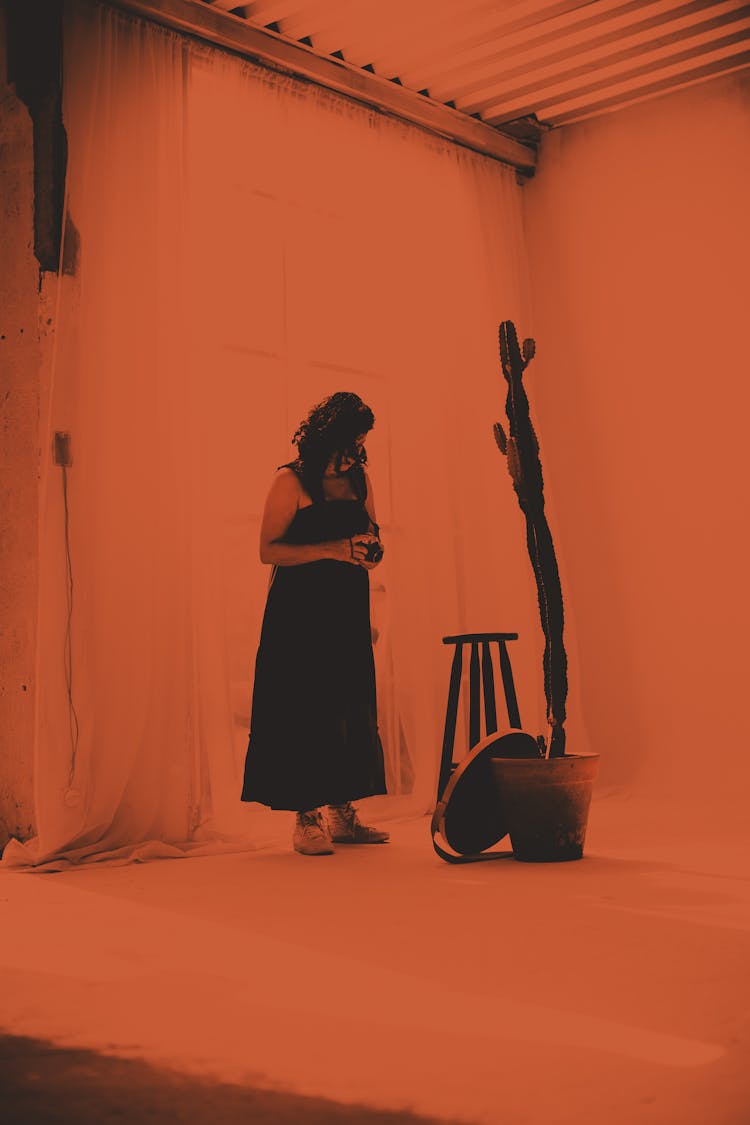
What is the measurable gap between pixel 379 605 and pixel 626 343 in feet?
5.07

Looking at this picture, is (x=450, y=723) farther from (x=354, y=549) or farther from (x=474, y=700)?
(x=354, y=549)

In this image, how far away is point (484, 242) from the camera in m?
4.59

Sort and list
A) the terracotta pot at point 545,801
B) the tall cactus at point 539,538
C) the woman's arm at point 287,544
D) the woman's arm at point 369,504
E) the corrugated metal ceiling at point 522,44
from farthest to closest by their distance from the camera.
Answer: the corrugated metal ceiling at point 522,44, the woman's arm at point 369,504, the woman's arm at point 287,544, the tall cactus at point 539,538, the terracotta pot at point 545,801

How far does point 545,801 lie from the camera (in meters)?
2.82

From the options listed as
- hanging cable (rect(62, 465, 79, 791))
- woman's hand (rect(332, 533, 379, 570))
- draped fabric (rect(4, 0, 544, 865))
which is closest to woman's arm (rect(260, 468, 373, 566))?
woman's hand (rect(332, 533, 379, 570))

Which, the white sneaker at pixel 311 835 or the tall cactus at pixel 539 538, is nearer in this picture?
the tall cactus at pixel 539 538

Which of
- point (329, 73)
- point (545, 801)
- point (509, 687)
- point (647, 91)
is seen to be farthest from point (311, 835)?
point (647, 91)

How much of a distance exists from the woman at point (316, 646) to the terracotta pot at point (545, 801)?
48 cm

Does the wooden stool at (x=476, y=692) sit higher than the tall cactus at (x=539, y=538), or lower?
lower

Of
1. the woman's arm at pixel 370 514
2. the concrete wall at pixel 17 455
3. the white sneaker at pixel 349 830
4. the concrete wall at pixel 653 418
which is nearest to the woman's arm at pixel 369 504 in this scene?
the woman's arm at pixel 370 514

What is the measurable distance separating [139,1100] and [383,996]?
0.50m

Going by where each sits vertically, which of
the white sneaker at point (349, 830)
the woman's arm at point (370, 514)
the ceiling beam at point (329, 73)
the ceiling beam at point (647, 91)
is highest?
the ceiling beam at point (647, 91)

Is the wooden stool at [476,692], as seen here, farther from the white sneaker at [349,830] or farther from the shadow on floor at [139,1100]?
the shadow on floor at [139,1100]

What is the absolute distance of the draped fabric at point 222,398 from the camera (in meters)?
3.20
